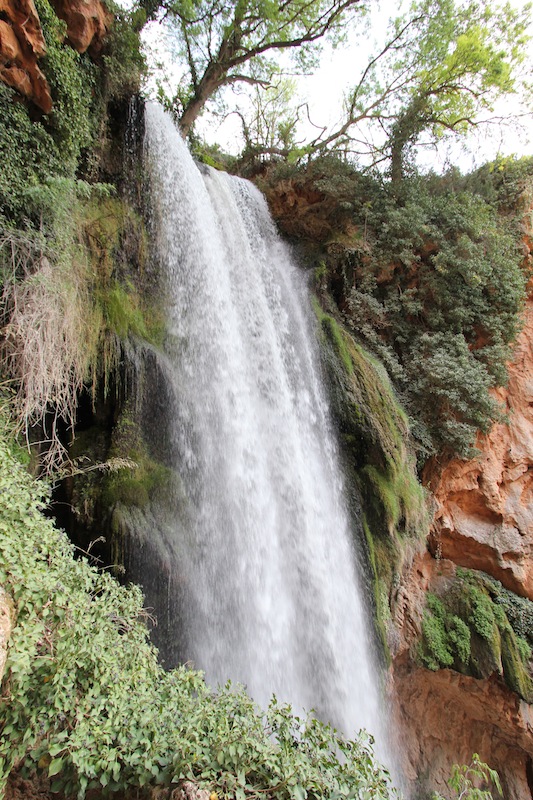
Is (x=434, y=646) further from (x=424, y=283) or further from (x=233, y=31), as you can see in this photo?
(x=233, y=31)

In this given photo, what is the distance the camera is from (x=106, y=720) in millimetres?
2682

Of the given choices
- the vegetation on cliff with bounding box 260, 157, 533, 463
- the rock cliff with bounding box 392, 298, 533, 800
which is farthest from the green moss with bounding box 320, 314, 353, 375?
the rock cliff with bounding box 392, 298, 533, 800

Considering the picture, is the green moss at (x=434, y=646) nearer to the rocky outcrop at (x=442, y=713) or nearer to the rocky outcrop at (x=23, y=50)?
the rocky outcrop at (x=442, y=713)

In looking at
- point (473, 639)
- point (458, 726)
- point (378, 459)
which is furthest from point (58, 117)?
point (458, 726)

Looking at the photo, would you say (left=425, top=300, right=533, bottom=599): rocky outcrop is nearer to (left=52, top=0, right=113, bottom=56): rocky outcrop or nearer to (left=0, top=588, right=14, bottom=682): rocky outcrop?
(left=0, top=588, right=14, bottom=682): rocky outcrop

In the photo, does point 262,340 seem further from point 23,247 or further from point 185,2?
point 185,2

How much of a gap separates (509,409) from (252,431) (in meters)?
5.97

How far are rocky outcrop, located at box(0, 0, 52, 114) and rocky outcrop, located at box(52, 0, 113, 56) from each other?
0.86m

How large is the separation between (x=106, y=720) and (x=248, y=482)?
132 inches

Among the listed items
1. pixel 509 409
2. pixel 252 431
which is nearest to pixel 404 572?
pixel 252 431

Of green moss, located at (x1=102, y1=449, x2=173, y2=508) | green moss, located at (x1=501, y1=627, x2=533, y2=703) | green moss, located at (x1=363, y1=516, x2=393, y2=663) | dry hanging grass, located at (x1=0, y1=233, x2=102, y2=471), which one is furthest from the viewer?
green moss, located at (x1=501, y1=627, x2=533, y2=703)

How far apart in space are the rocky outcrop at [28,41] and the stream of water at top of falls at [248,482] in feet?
5.92

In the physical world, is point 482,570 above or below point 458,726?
above

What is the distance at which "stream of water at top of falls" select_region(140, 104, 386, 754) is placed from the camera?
16.4 feet
